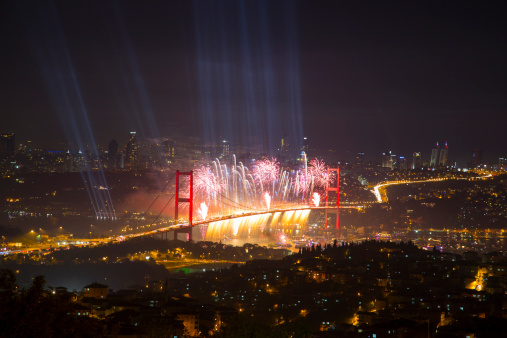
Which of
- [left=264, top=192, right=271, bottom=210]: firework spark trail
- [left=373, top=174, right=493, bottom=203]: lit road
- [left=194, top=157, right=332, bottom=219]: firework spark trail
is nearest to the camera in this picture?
[left=194, top=157, right=332, bottom=219]: firework spark trail

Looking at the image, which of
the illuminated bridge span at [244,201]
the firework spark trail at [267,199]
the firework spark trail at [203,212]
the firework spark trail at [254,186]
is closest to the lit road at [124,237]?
the illuminated bridge span at [244,201]

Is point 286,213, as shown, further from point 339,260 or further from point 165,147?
point 165,147

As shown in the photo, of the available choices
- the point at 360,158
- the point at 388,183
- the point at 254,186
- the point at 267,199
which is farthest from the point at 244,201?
the point at 360,158

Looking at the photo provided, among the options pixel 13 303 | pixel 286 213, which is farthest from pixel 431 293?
pixel 286 213

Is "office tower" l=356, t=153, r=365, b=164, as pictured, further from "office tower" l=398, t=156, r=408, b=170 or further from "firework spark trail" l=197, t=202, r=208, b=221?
"firework spark trail" l=197, t=202, r=208, b=221

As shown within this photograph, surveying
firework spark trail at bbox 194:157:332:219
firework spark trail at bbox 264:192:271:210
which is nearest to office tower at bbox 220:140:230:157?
firework spark trail at bbox 194:157:332:219

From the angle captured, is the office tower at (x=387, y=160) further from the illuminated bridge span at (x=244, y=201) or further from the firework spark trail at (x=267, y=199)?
the firework spark trail at (x=267, y=199)

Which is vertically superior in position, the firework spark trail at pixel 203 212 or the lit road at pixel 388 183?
the lit road at pixel 388 183

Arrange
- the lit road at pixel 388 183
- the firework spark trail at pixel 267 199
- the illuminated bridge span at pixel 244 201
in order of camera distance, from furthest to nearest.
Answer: the lit road at pixel 388 183 < the firework spark trail at pixel 267 199 < the illuminated bridge span at pixel 244 201
